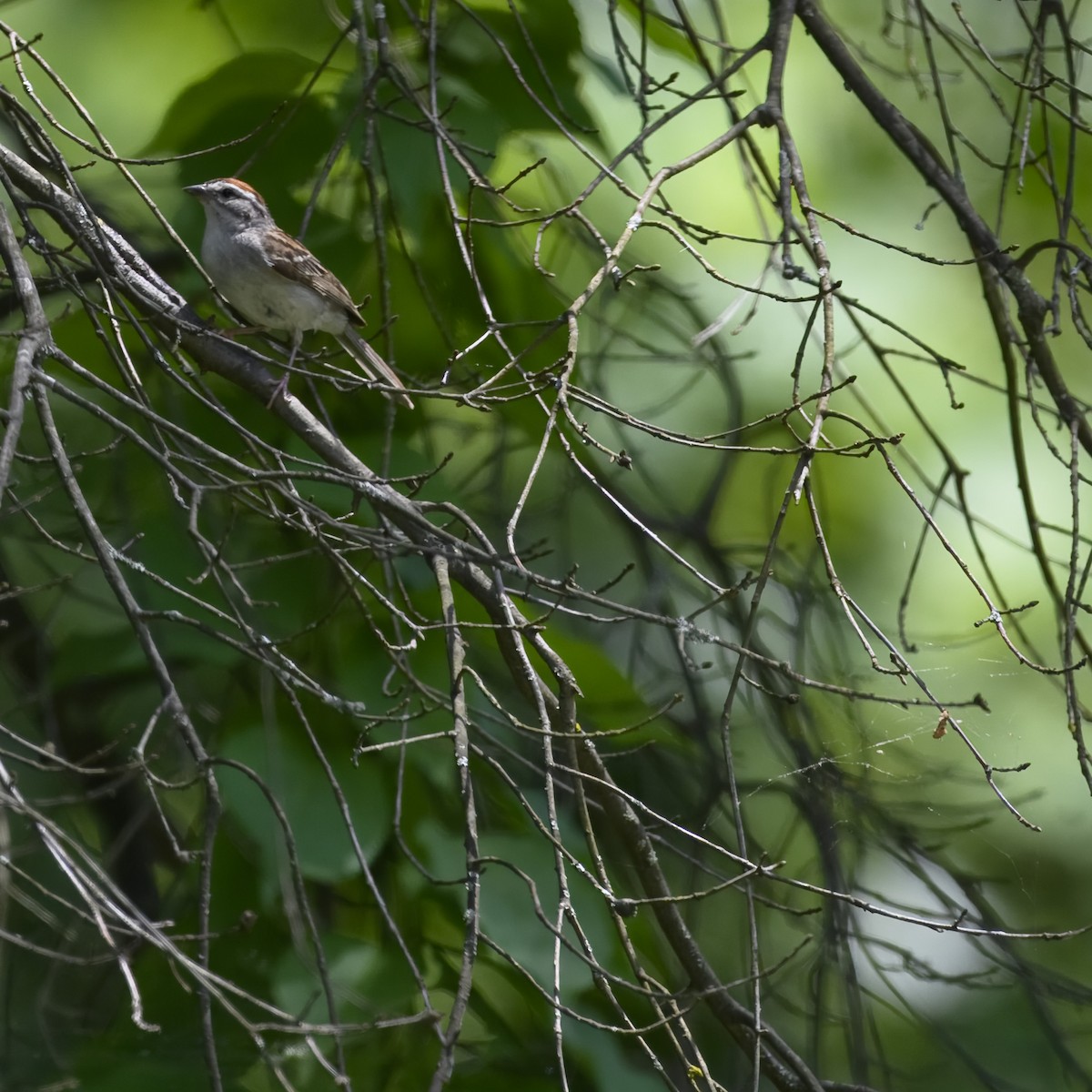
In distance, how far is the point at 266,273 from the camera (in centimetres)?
262

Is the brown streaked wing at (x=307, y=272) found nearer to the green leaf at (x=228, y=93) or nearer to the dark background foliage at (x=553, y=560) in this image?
the dark background foliage at (x=553, y=560)

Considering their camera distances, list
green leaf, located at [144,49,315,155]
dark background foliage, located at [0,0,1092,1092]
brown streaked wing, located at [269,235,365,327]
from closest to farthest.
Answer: dark background foliage, located at [0,0,1092,1092], brown streaked wing, located at [269,235,365,327], green leaf, located at [144,49,315,155]

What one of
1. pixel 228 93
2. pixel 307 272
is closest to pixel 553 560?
pixel 307 272

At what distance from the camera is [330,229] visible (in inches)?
112

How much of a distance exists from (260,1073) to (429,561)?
1.59 meters

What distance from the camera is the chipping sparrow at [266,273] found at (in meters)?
2.61

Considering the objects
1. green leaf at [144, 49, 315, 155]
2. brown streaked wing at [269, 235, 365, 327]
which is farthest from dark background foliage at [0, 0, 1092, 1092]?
brown streaked wing at [269, 235, 365, 327]

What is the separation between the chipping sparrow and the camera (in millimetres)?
2607

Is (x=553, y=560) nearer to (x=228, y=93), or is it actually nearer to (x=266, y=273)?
(x=266, y=273)

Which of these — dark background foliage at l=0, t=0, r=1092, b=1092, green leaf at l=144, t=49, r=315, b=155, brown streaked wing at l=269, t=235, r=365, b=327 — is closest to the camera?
dark background foliage at l=0, t=0, r=1092, b=1092

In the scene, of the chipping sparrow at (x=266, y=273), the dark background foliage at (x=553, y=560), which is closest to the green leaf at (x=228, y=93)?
the dark background foliage at (x=553, y=560)

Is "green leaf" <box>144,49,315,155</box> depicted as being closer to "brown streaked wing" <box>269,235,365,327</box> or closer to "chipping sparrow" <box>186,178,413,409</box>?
"chipping sparrow" <box>186,178,413,409</box>

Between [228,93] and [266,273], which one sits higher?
[228,93]

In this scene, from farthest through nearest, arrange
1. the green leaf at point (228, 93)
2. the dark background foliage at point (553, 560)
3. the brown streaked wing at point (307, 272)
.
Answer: the green leaf at point (228, 93), the brown streaked wing at point (307, 272), the dark background foliage at point (553, 560)
